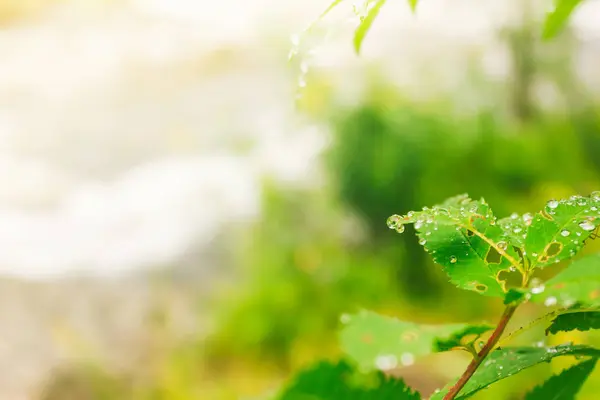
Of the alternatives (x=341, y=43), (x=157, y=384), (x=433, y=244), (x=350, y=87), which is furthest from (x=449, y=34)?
(x=433, y=244)

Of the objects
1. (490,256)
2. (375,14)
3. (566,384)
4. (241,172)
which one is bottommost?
(566,384)

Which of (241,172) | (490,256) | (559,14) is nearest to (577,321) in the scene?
(559,14)

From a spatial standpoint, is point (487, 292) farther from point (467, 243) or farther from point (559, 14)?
point (559, 14)

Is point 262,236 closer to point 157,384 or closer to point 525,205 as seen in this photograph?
point 157,384

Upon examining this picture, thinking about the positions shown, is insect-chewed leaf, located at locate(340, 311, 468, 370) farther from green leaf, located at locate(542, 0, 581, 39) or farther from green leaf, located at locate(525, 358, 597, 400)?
green leaf, located at locate(542, 0, 581, 39)

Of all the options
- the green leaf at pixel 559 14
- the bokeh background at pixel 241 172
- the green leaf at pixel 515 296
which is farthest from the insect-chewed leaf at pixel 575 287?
the bokeh background at pixel 241 172

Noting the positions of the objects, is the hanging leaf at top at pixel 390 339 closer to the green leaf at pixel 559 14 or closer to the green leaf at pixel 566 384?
the green leaf at pixel 566 384

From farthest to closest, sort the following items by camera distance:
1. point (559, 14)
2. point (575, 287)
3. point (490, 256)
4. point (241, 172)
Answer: point (241, 172)
point (490, 256)
point (559, 14)
point (575, 287)

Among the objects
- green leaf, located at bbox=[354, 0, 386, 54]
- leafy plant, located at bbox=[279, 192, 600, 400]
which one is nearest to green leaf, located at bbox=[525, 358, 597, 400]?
leafy plant, located at bbox=[279, 192, 600, 400]
